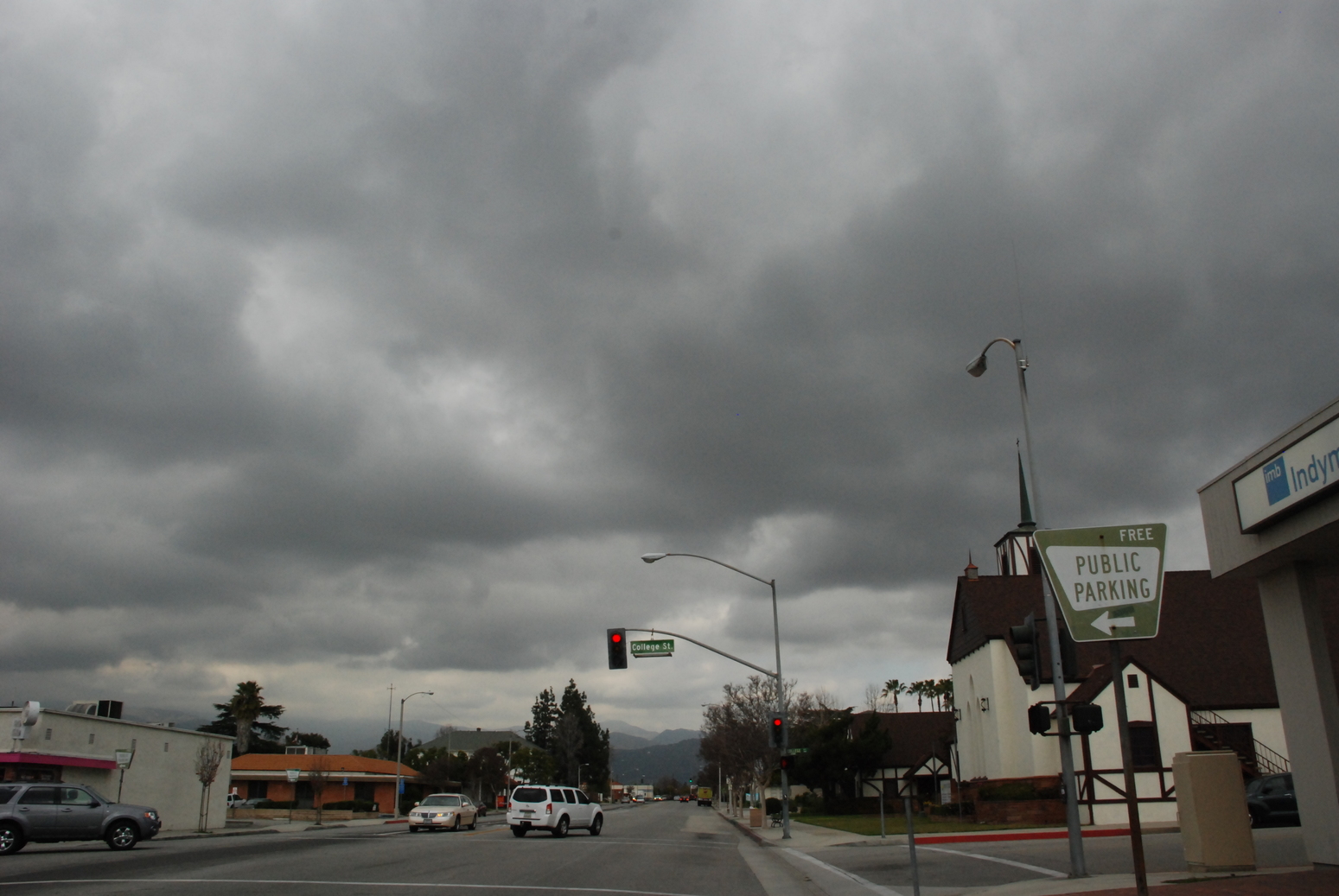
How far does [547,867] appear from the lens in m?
19.1

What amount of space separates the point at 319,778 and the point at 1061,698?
5084cm

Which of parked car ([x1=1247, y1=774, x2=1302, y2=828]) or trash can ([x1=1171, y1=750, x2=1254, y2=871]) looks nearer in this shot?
trash can ([x1=1171, y1=750, x2=1254, y2=871])

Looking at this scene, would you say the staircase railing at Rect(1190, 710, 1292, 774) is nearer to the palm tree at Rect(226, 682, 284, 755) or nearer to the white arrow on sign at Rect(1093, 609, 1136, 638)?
the white arrow on sign at Rect(1093, 609, 1136, 638)

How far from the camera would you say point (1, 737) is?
36.0 meters

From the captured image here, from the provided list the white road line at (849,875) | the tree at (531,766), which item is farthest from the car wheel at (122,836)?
the tree at (531,766)

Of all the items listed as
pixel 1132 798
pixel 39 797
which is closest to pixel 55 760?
pixel 39 797

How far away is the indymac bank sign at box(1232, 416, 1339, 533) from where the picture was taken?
12.7 meters

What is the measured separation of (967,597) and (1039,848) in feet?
102

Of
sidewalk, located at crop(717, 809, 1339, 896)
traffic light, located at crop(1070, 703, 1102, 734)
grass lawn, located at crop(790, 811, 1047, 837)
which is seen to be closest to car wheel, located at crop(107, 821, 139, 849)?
sidewalk, located at crop(717, 809, 1339, 896)

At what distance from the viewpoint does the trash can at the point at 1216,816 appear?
47.5 feet

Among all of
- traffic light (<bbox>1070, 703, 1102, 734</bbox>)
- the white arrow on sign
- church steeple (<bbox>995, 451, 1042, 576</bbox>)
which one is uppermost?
church steeple (<bbox>995, 451, 1042, 576</bbox>)

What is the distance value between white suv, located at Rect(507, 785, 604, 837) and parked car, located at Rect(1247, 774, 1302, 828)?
20.8 meters

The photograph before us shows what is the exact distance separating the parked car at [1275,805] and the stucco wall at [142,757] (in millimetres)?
40867

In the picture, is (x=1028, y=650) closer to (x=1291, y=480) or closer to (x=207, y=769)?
(x=1291, y=480)
